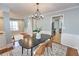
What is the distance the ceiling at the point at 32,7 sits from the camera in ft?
4.12

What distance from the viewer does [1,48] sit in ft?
4.18

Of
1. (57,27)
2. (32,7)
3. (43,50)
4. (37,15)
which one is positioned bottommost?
(43,50)

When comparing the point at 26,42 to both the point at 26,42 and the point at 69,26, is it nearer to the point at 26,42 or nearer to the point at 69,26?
the point at 26,42

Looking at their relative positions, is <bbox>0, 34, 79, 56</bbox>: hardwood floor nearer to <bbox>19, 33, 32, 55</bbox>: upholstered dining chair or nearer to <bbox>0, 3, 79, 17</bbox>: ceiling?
<bbox>19, 33, 32, 55</bbox>: upholstered dining chair

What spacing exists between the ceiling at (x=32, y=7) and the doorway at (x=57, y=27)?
158 millimetres

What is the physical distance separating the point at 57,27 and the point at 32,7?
19.2 inches

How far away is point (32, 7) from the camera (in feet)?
4.29

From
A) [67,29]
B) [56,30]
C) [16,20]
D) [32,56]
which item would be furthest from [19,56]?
[67,29]

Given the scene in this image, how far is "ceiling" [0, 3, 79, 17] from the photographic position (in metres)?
1.26

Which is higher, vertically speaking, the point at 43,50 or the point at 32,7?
the point at 32,7

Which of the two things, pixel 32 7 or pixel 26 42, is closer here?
pixel 32 7

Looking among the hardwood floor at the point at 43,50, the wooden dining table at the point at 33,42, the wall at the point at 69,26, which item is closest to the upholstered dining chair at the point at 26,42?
the wooden dining table at the point at 33,42

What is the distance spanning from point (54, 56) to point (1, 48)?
0.75 metres

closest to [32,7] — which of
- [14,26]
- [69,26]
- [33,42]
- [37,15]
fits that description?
[37,15]
